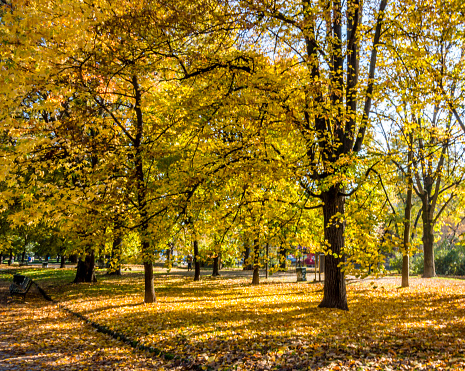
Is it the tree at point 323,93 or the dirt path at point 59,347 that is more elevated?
the tree at point 323,93

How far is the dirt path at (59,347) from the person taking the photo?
6854mm

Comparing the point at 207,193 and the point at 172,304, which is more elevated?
the point at 207,193

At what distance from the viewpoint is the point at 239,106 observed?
841 cm

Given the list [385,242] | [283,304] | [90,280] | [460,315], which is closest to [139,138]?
[283,304]

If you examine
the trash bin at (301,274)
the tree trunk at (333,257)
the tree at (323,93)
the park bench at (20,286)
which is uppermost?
the tree at (323,93)

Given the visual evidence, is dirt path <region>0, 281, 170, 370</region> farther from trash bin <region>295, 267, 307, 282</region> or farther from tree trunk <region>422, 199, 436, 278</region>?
tree trunk <region>422, 199, 436, 278</region>

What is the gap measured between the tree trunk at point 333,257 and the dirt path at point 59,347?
5.91 meters

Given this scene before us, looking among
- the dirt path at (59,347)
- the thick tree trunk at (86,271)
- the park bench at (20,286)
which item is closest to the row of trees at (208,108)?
the dirt path at (59,347)

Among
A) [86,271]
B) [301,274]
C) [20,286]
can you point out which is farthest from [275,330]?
[86,271]

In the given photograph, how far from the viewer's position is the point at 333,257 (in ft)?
36.2

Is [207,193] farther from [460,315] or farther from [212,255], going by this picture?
[460,315]

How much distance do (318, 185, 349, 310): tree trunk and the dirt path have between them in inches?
233

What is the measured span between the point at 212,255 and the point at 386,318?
16.1 feet

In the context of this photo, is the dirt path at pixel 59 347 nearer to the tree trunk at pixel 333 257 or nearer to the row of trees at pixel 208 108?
the row of trees at pixel 208 108
